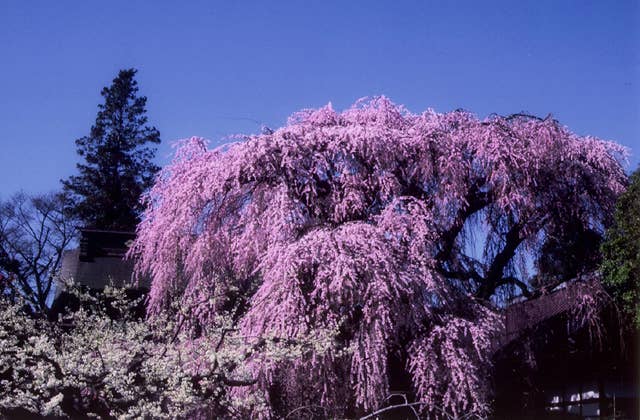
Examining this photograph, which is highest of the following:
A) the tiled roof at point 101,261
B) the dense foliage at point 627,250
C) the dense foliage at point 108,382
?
the tiled roof at point 101,261

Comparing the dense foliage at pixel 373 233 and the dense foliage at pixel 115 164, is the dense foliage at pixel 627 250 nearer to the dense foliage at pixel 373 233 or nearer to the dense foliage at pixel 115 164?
the dense foliage at pixel 373 233

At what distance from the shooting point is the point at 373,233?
1314cm

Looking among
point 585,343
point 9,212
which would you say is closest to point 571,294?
point 585,343

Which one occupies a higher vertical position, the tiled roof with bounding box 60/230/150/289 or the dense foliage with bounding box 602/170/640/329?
the tiled roof with bounding box 60/230/150/289

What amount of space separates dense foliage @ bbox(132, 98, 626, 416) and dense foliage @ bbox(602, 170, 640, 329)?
2.04m

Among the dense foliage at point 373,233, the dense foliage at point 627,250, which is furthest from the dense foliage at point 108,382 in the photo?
the dense foliage at point 627,250

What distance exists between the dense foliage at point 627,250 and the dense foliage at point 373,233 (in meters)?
2.04

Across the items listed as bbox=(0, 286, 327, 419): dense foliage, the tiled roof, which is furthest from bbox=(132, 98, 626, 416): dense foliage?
the tiled roof

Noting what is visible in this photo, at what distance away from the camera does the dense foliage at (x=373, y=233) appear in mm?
12766

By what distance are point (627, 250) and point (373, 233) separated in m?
4.15

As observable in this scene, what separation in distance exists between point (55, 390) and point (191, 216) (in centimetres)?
539

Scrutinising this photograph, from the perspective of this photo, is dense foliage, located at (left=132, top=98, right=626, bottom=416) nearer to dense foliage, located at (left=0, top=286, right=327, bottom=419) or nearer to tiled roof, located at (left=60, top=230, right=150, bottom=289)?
dense foliage, located at (left=0, top=286, right=327, bottom=419)

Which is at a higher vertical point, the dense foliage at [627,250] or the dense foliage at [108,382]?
the dense foliage at [627,250]

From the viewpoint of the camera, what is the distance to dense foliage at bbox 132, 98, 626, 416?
12.8 m
